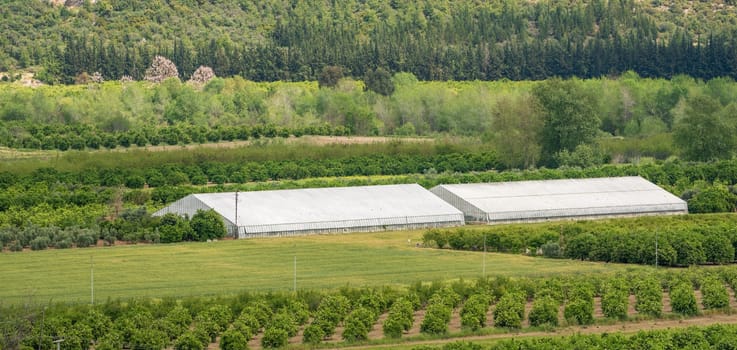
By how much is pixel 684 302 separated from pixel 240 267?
21.5 m

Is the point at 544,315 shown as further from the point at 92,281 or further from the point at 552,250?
the point at 552,250


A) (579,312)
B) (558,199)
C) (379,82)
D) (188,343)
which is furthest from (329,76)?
(188,343)

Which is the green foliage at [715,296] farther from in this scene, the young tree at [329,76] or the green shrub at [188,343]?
the young tree at [329,76]

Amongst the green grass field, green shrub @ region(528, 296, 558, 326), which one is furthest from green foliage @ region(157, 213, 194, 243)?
green shrub @ region(528, 296, 558, 326)

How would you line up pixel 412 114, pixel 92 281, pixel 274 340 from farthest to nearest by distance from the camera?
pixel 412 114, pixel 92 281, pixel 274 340

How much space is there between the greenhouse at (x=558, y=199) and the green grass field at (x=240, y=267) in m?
10.9

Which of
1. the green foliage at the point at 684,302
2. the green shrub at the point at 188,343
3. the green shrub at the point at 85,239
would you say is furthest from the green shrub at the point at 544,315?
the green shrub at the point at 85,239

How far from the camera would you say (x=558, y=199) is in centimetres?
9412

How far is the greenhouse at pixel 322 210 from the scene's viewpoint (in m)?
82.6

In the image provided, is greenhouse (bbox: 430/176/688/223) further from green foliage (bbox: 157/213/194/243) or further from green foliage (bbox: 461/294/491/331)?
green foliage (bbox: 461/294/491/331)

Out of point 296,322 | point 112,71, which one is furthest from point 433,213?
point 112,71

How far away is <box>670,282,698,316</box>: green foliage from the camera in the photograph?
59781 millimetres

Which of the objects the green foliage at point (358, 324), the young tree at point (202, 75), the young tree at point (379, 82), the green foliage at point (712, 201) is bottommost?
the green foliage at point (358, 324)

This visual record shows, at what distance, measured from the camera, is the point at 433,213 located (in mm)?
88125
